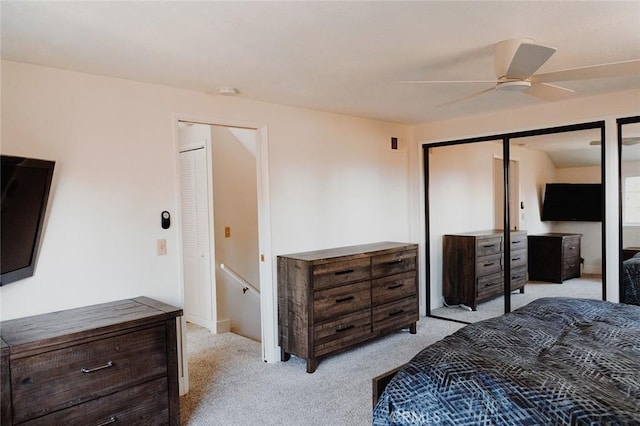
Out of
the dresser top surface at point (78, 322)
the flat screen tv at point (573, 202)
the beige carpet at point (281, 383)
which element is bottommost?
the beige carpet at point (281, 383)

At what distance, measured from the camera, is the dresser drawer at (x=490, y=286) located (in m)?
4.57

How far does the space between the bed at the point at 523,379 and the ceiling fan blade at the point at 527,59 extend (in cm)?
146

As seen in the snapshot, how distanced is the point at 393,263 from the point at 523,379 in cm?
251

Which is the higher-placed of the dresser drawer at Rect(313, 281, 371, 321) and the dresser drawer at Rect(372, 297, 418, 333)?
the dresser drawer at Rect(313, 281, 371, 321)

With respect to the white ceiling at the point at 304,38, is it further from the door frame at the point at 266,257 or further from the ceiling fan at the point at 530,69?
the door frame at the point at 266,257

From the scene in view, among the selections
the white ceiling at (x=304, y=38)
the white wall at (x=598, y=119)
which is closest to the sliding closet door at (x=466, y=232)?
the white wall at (x=598, y=119)

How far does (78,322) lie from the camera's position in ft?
7.63

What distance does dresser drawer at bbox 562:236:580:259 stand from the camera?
3.93m

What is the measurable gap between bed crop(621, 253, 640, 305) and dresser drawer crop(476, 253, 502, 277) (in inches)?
45.7

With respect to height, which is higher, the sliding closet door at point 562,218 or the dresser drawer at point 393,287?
the sliding closet door at point 562,218

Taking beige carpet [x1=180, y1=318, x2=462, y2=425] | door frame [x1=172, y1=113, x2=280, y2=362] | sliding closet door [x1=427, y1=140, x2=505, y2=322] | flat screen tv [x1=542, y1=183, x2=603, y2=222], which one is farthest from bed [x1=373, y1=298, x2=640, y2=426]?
sliding closet door [x1=427, y1=140, x2=505, y2=322]

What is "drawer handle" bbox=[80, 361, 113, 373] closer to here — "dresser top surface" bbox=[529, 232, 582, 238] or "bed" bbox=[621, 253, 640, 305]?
"dresser top surface" bbox=[529, 232, 582, 238]

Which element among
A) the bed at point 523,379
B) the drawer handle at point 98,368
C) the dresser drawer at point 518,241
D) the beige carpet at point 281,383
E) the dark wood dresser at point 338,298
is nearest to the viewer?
the bed at point 523,379

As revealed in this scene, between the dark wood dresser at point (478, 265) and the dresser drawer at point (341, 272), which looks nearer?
the dresser drawer at point (341, 272)
